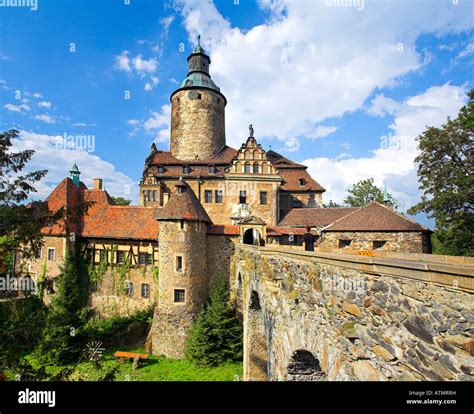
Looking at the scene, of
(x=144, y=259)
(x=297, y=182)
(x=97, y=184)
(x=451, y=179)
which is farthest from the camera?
(x=297, y=182)

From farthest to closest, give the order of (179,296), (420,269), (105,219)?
(105,219), (179,296), (420,269)

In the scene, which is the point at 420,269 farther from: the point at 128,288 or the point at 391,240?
the point at 128,288

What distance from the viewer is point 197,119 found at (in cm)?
3284

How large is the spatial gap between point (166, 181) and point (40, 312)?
2182cm

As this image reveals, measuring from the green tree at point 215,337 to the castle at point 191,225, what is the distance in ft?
3.20

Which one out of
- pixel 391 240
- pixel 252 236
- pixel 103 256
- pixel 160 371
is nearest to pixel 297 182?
pixel 252 236

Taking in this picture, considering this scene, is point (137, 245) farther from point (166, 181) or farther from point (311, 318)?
point (311, 318)

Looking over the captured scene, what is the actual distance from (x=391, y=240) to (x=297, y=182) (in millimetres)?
16003

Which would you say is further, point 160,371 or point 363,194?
point 363,194

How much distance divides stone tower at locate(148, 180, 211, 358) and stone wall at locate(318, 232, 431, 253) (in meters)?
9.62

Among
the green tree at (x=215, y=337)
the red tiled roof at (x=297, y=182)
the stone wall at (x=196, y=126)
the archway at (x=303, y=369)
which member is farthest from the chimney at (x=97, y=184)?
the archway at (x=303, y=369)
